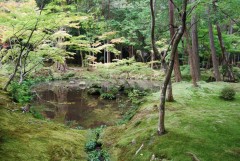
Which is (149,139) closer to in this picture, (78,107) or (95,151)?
(95,151)

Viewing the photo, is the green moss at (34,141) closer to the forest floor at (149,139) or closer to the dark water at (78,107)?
the forest floor at (149,139)

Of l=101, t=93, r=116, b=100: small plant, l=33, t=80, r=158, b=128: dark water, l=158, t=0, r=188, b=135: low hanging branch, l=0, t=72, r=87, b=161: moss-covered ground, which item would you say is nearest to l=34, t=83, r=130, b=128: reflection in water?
l=33, t=80, r=158, b=128: dark water

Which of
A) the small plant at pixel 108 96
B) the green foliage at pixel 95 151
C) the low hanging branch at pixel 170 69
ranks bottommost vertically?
the green foliage at pixel 95 151

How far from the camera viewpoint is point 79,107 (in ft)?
50.0

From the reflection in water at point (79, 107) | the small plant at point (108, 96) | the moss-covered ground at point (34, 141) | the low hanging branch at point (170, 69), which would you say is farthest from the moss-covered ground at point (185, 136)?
the small plant at point (108, 96)

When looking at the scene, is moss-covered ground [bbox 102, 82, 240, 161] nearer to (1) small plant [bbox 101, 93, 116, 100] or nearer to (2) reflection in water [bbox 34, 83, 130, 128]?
(2) reflection in water [bbox 34, 83, 130, 128]

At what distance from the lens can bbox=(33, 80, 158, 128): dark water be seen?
12.3m

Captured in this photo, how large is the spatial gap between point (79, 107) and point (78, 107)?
61 millimetres

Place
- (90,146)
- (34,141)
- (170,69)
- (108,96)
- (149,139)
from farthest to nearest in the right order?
1. (108,96)
2. (90,146)
3. (149,139)
4. (34,141)
5. (170,69)

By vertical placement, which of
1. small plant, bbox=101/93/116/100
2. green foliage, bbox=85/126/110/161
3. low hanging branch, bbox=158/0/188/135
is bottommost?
green foliage, bbox=85/126/110/161

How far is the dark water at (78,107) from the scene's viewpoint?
12280mm

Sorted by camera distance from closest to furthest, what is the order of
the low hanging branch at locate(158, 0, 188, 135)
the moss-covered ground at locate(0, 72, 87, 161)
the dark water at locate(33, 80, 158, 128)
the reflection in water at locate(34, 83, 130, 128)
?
the moss-covered ground at locate(0, 72, 87, 161) → the low hanging branch at locate(158, 0, 188, 135) → the dark water at locate(33, 80, 158, 128) → the reflection in water at locate(34, 83, 130, 128)

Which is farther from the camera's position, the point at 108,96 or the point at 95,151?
the point at 108,96

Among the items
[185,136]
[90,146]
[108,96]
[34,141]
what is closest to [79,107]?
[108,96]
